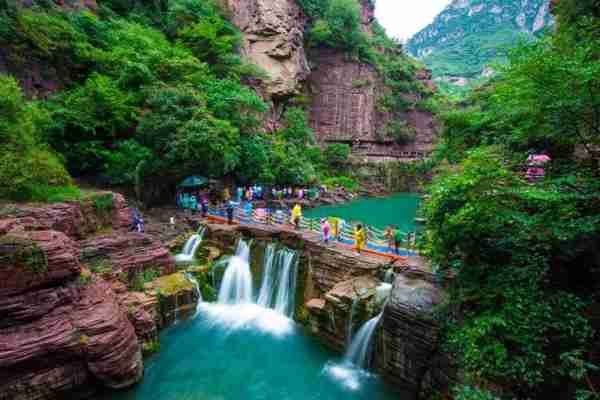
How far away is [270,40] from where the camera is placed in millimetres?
32938

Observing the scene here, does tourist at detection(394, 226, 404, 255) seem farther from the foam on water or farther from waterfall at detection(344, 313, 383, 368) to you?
the foam on water

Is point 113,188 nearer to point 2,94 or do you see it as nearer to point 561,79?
point 2,94

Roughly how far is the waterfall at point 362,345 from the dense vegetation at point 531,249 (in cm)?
244

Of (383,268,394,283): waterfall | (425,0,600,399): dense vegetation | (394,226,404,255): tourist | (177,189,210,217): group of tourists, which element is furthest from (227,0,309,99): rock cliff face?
(425,0,600,399): dense vegetation

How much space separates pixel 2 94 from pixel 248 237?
34.0 feet

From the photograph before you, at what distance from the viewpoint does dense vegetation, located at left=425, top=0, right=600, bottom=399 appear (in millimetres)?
5316

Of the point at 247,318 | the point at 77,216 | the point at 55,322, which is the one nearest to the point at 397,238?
the point at 247,318

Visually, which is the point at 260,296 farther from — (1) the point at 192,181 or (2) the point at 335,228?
(1) the point at 192,181

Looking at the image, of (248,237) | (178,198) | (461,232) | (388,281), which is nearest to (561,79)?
(461,232)

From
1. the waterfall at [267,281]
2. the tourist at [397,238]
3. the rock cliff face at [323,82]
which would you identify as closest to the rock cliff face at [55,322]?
the waterfall at [267,281]

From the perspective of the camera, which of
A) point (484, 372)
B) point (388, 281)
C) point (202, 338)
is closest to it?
point (484, 372)

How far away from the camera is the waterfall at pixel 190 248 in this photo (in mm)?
14148

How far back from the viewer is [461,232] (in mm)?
6391

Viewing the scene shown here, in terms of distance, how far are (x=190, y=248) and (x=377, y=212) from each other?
1914 centimetres
